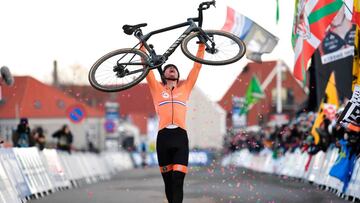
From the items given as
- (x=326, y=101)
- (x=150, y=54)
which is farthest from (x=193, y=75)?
(x=326, y=101)

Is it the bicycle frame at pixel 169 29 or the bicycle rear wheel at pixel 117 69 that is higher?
the bicycle frame at pixel 169 29

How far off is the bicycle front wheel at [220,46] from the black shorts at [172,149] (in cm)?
140

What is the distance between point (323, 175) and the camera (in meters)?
21.8

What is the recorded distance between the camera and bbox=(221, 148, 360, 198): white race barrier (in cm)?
1741

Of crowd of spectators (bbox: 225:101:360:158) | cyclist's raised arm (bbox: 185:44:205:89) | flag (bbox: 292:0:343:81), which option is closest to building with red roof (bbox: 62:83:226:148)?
crowd of spectators (bbox: 225:101:360:158)

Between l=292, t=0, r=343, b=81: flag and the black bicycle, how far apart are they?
8.84 meters

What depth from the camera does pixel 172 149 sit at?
11.5 m

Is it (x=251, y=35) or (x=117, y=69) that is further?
(x=251, y=35)

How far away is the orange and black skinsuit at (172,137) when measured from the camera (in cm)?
1140

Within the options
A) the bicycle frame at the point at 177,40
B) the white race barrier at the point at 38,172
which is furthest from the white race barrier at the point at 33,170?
the bicycle frame at the point at 177,40

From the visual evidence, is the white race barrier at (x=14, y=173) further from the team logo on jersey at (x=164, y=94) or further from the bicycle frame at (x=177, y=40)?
the team logo on jersey at (x=164, y=94)

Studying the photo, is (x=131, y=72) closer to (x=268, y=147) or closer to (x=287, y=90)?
(x=268, y=147)

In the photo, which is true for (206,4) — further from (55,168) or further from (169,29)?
(55,168)

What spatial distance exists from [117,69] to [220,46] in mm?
1392
